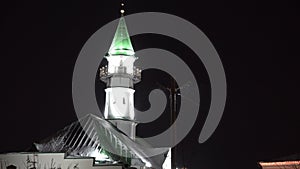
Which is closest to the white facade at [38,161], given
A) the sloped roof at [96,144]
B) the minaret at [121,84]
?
the sloped roof at [96,144]

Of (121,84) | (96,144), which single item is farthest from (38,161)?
(121,84)

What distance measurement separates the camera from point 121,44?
5484 cm

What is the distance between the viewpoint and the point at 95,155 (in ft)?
129

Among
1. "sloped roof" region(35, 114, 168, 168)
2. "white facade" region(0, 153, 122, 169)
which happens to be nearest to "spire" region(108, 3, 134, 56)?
"sloped roof" region(35, 114, 168, 168)

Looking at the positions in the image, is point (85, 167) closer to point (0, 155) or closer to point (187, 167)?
point (0, 155)

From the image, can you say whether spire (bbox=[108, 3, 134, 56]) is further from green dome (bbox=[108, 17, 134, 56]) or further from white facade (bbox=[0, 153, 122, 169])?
white facade (bbox=[0, 153, 122, 169])

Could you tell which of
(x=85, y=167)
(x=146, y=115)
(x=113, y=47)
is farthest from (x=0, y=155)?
(x=146, y=115)

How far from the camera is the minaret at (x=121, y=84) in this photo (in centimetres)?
5261

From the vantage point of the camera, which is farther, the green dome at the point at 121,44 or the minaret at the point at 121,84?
the green dome at the point at 121,44

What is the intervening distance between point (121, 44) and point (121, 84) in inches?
151

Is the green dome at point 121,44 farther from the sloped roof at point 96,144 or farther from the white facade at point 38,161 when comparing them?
the white facade at point 38,161

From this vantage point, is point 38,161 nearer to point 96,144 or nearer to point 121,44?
point 96,144

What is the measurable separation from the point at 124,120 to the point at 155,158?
28.5ft

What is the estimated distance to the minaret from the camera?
173 ft
